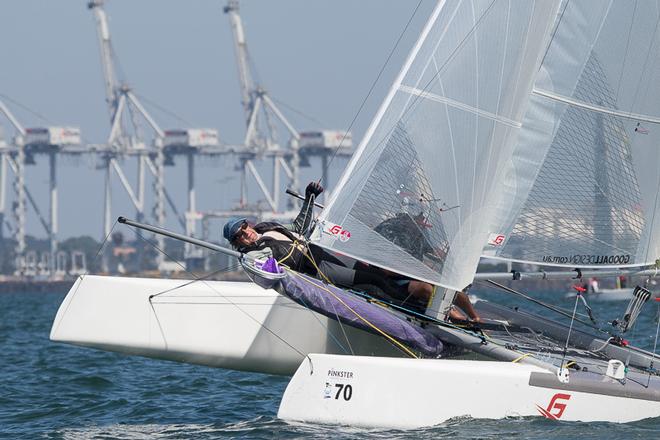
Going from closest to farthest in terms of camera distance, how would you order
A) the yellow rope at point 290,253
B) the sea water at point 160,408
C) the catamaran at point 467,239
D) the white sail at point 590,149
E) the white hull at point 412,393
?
the sea water at point 160,408, the white hull at point 412,393, the catamaran at point 467,239, the yellow rope at point 290,253, the white sail at point 590,149

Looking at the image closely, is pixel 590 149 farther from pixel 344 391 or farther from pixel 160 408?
pixel 160 408

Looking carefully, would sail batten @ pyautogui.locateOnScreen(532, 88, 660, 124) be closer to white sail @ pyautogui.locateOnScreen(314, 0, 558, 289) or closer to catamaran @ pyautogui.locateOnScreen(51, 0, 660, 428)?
catamaran @ pyautogui.locateOnScreen(51, 0, 660, 428)

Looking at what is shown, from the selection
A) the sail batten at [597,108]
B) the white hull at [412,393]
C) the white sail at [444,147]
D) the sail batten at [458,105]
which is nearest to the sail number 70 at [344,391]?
the white hull at [412,393]

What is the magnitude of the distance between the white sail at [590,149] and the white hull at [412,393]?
1.02 metres

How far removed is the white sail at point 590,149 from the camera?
6793 mm

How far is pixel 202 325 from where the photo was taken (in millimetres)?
7008

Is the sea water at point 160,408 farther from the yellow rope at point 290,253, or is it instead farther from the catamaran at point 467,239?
the yellow rope at point 290,253

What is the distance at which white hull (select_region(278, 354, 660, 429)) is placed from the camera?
19.5ft

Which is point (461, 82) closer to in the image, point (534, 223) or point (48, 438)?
point (534, 223)

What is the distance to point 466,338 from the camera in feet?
21.3

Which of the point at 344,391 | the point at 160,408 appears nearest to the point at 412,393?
the point at 344,391

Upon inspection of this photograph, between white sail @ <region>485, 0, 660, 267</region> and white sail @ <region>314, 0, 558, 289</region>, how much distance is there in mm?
486

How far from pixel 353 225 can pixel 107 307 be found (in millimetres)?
1578

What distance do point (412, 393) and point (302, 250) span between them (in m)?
1.21
